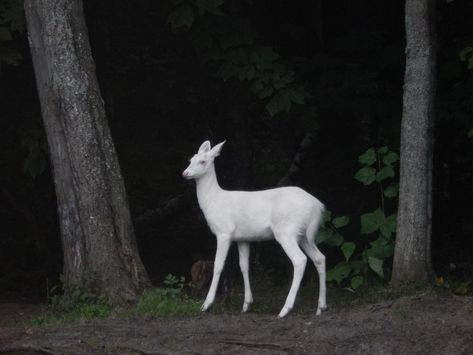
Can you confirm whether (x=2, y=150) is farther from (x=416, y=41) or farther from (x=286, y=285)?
(x=416, y=41)

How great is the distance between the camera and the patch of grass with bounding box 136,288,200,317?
391 inches

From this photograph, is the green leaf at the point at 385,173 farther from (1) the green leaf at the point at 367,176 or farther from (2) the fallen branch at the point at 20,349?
(2) the fallen branch at the point at 20,349

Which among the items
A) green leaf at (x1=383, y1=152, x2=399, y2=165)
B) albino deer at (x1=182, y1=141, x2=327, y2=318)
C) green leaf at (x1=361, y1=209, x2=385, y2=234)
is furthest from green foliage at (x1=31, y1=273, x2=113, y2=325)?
green leaf at (x1=383, y1=152, x2=399, y2=165)

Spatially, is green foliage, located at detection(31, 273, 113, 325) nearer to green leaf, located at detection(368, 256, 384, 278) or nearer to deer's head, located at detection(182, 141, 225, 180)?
deer's head, located at detection(182, 141, 225, 180)

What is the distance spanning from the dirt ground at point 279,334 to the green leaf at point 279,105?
9.22 ft

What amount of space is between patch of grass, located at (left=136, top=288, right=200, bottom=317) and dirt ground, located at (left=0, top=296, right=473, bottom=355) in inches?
10.2

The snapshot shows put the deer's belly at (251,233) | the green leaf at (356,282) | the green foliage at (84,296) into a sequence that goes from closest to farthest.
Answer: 1. the deer's belly at (251,233)
2. the green foliage at (84,296)
3. the green leaf at (356,282)

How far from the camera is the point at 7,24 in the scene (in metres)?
11.7

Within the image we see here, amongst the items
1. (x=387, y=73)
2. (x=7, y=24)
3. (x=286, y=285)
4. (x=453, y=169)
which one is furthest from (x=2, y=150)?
(x=453, y=169)

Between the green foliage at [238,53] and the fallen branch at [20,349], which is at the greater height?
the green foliage at [238,53]

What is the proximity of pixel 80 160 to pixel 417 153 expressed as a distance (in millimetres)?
3893

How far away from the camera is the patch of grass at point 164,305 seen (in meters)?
9.93

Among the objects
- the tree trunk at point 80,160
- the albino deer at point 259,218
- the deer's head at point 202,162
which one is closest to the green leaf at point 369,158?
the albino deer at point 259,218

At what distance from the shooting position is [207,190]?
10352 mm
